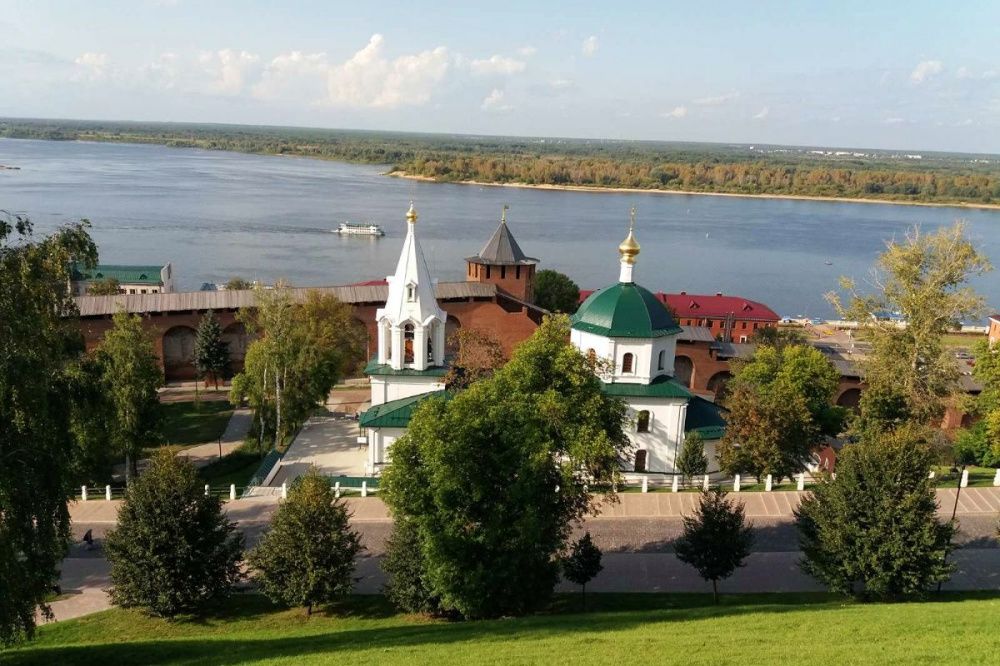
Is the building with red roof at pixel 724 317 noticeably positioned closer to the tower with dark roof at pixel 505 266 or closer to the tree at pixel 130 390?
the tower with dark roof at pixel 505 266

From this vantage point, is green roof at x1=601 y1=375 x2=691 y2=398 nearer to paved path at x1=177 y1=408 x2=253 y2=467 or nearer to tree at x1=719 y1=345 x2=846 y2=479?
tree at x1=719 y1=345 x2=846 y2=479

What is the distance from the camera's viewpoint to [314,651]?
1084 cm

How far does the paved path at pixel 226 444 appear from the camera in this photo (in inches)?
941

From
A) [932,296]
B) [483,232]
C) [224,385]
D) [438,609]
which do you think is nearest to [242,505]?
[438,609]

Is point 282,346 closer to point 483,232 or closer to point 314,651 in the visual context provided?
point 314,651

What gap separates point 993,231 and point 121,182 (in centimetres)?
12606

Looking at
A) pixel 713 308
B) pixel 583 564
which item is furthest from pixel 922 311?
pixel 713 308

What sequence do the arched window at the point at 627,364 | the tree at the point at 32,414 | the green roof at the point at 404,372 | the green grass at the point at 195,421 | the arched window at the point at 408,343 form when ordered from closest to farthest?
1. the tree at the point at 32,414
2. the arched window at the point at 627,364
3. the green roof at the point at 404,372
4. the arched window at the point at 408,343
5. the green grass at the point at 195,421

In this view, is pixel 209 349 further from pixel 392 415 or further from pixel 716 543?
pixel 716 543

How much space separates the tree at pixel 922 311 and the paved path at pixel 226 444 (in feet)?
63.8

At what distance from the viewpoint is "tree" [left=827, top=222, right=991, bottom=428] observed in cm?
2156

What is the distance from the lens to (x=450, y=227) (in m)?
83.9

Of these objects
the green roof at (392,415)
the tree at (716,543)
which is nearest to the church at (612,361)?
the green roof at (392,415)

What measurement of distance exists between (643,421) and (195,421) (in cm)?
1636
